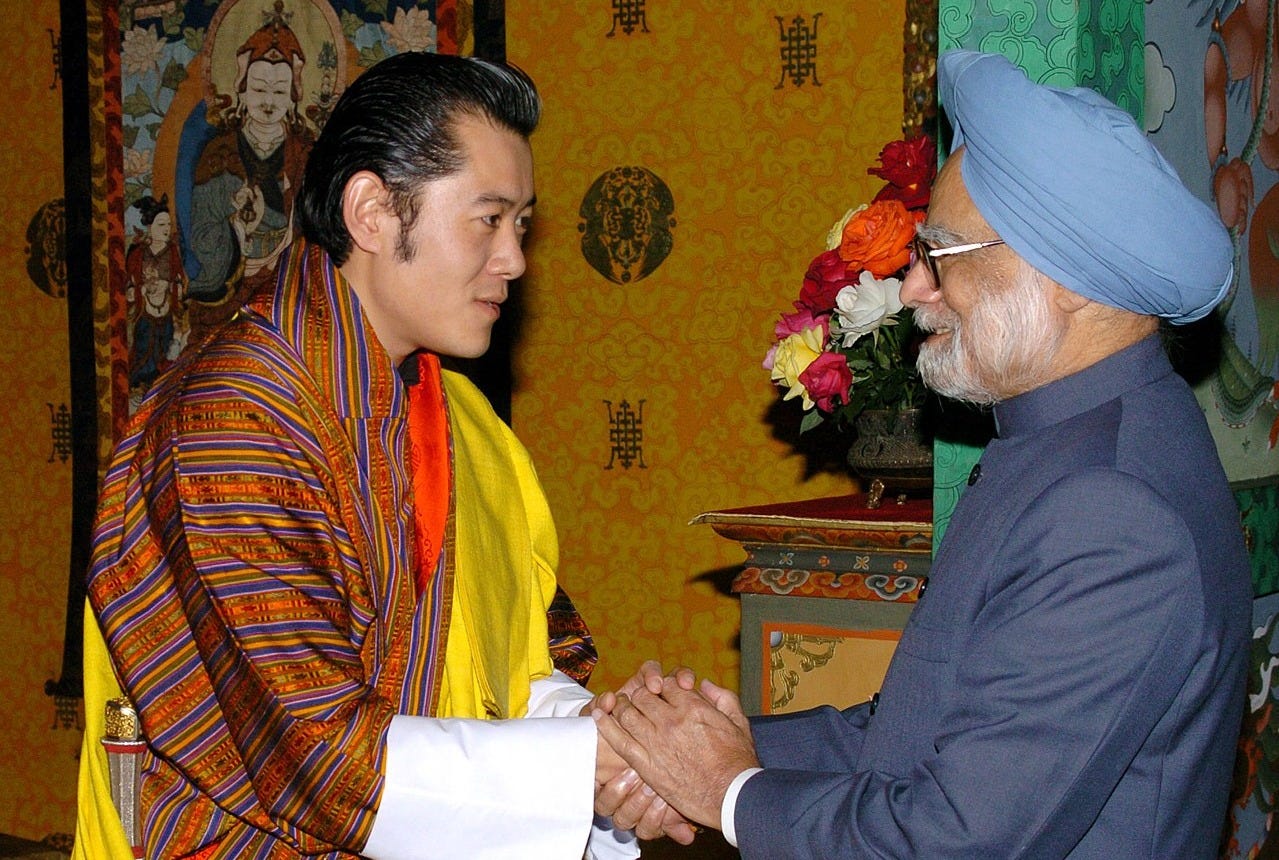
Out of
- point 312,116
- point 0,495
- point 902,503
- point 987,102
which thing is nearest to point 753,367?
point 902,503

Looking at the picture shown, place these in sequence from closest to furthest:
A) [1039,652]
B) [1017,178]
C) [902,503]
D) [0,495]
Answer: [1039,652] < [1017,178] < [902,503] < [0,495]

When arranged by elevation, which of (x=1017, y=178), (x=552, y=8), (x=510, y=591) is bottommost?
(x=510, y=591)

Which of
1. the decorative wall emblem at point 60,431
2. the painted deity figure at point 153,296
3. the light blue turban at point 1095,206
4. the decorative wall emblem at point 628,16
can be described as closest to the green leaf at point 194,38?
the painted deity figure at point 153,296

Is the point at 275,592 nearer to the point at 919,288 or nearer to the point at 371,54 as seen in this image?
the point at 919,288

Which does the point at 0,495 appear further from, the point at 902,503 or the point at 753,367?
the point at 902,503

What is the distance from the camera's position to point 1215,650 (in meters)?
1.38

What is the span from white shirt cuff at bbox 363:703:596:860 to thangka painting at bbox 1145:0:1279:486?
1.33 m

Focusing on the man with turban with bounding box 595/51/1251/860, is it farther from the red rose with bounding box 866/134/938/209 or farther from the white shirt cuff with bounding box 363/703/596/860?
the red rose with bounding box 866/134/938/209

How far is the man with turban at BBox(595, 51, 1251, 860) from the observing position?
4.48ft

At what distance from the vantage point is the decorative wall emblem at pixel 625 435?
3719 mm

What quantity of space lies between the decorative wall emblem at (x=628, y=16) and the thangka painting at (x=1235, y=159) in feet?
5.09

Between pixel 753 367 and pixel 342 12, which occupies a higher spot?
pixel 342 12

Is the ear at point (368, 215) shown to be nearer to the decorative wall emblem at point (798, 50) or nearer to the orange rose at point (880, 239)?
the orange rose at point (880, 239)

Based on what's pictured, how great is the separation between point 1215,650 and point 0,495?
412 centimetres
